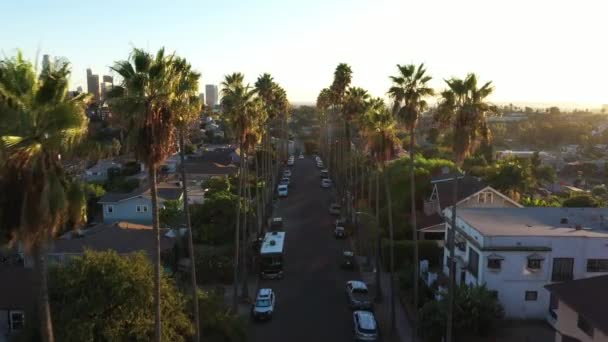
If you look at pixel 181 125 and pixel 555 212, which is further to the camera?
pixel 555 212

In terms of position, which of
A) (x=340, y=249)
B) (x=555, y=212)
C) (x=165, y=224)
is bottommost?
(x=340, y=249)

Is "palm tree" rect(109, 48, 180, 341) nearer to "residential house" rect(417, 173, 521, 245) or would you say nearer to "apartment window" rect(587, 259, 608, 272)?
"apartment window" rect(587, 259, 608, 272)

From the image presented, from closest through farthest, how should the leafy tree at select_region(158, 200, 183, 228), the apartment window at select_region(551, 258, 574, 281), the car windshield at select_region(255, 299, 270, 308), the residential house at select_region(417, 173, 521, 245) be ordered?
the apartment window at select_region(551, 258, 574, 281)
the car windshield at select_region(255, 299, 270, 308)
the residential house at select_region(417, 173, 521, 245)
the leafy tree at select_region(158, 200, 183, 228)

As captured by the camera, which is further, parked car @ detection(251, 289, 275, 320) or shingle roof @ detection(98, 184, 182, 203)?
shingle roof @ detection(98, 184, 182, 203)

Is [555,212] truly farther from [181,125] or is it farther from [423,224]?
[181,125]

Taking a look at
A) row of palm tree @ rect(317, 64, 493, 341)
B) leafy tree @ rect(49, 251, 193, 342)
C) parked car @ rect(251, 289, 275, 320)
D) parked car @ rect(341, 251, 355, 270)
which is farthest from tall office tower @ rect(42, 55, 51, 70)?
parked car @ rect(341, 251, 355, 270)

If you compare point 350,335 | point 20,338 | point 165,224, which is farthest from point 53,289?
point 165,224

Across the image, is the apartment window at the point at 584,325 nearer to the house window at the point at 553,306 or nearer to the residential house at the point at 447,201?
the house window at the point at 553,306
